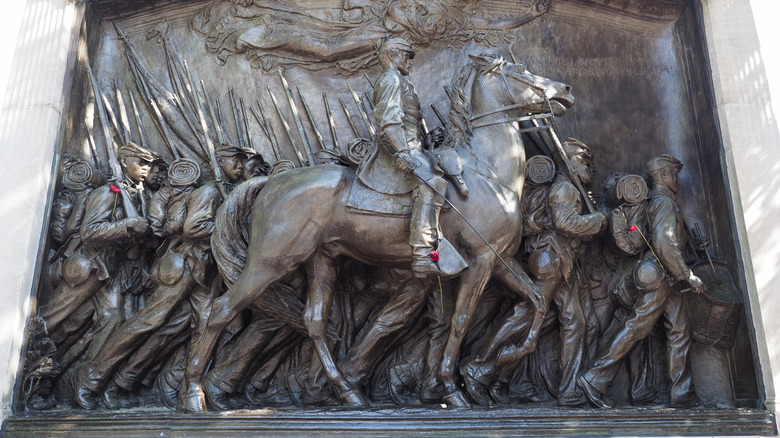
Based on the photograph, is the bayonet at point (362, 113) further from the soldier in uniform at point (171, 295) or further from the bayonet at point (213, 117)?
the soldier in uniform at point (171, 295)

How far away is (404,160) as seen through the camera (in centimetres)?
610

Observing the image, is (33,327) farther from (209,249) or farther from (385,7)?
(385,7)

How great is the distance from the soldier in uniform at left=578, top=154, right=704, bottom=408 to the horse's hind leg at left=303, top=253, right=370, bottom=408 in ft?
6.47

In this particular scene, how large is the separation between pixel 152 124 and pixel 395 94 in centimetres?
282

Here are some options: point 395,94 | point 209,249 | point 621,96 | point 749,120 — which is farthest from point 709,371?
point 209,249

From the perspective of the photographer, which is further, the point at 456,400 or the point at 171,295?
the point at 171,295

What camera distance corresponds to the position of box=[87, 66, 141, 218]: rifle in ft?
22.7

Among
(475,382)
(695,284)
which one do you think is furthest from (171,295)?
(695,284)

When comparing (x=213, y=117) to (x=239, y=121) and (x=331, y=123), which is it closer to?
(x=239, y=121)

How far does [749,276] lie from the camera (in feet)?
21.0

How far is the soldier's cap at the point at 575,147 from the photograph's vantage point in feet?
23.1

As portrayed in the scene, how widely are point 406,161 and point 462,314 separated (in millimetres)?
1348

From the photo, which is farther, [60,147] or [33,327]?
[60,147]

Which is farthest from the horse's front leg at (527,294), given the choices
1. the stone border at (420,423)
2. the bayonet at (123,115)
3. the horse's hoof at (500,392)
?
the bayonet at (123,115)
